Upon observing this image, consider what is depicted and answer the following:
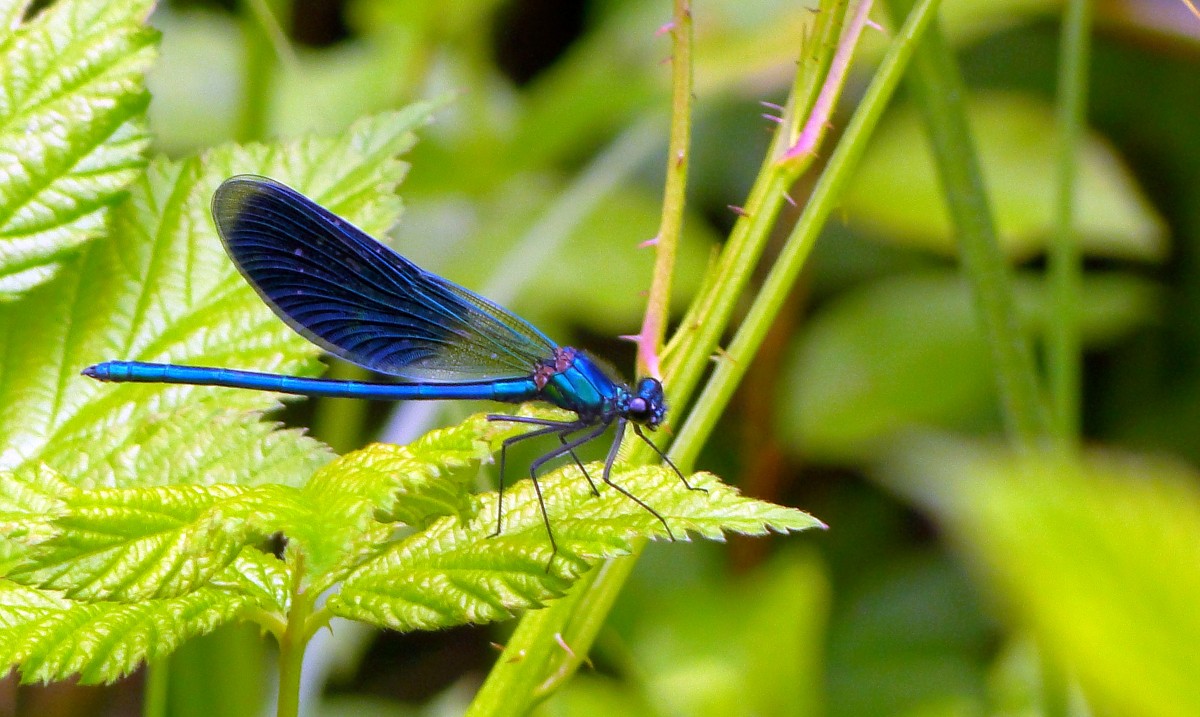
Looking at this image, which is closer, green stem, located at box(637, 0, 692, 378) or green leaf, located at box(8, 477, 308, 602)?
green leaf, located at box(8, 477, 308, 602)

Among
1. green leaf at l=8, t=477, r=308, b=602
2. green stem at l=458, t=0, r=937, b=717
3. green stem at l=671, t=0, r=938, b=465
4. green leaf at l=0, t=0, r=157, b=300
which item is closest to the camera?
green leaf at l=8, t=477, r=308, b=602

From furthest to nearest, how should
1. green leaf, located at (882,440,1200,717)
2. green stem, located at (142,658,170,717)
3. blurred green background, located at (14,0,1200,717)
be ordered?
blurred green background, located at (14,0,1200,717), green stem, located at (142,658,170,717), green leaf, located at (882,440,1200,717)

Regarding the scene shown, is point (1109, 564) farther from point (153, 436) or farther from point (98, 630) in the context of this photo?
point (153, 436)

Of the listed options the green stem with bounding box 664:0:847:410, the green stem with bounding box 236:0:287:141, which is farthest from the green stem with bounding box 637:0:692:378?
the green stem with bounding box 236:0:287:141

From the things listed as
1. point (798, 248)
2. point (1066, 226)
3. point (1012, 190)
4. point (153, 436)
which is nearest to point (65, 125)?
point (153, 436)

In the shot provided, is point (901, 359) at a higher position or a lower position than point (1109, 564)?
higher

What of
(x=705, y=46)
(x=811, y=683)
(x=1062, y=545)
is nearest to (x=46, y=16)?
(x=1062, y=545)

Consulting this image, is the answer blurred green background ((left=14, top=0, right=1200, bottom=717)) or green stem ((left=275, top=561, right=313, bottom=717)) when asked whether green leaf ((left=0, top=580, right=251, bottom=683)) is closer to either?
green stem ((left=275, top=561, right=313, bottom=717))

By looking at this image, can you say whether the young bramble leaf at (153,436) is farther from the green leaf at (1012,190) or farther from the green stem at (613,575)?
the green leaf at (1012,190)
